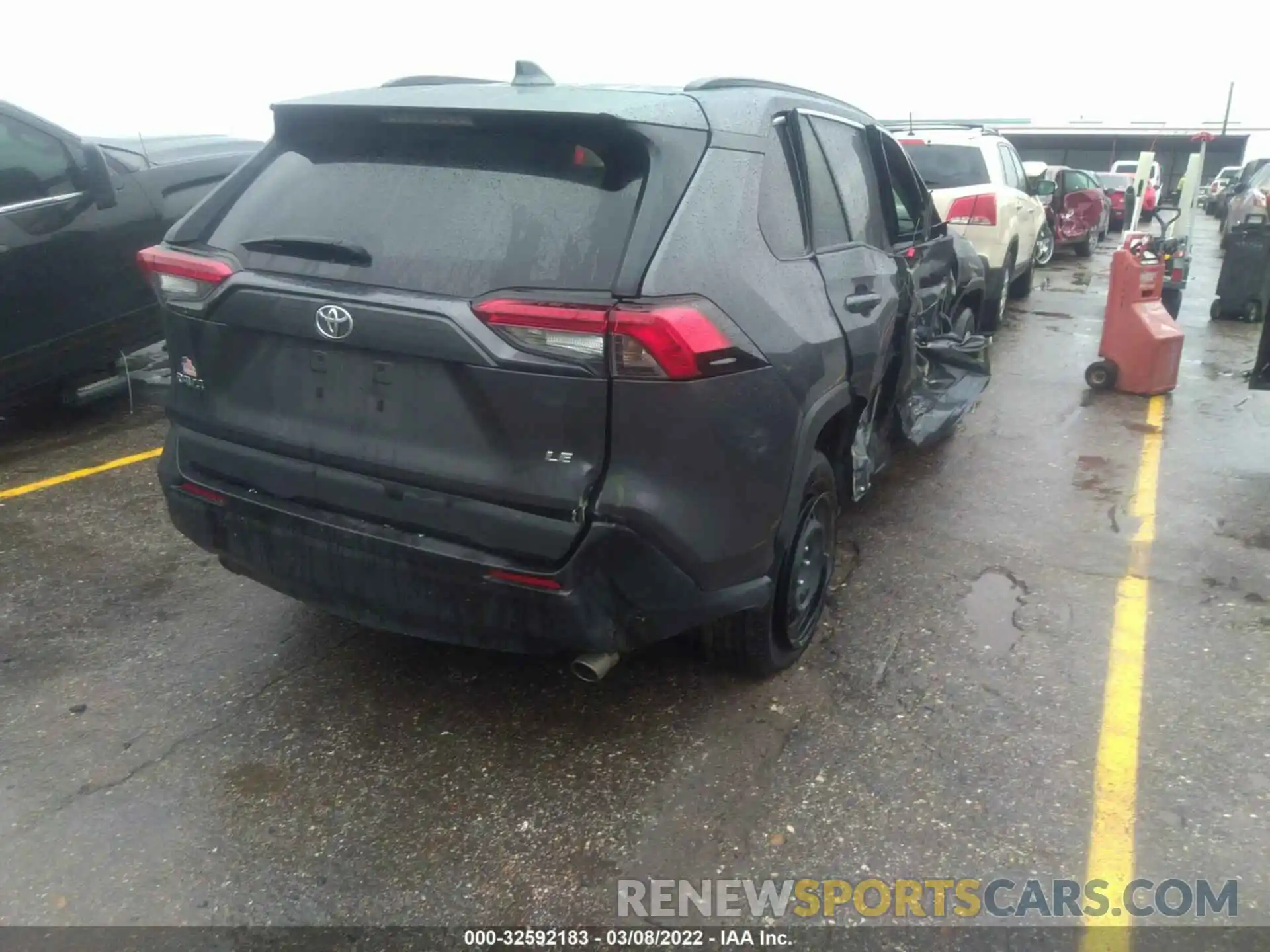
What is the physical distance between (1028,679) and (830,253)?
1.65 m

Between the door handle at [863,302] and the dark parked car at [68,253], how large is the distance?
15.3 ft

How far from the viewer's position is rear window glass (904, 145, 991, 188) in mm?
9797

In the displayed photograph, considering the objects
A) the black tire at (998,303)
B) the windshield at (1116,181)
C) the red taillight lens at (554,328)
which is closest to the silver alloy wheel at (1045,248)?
the black tire at (998,303)

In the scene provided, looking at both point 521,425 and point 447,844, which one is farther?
point 447,844

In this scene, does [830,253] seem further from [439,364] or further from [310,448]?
[310,448]

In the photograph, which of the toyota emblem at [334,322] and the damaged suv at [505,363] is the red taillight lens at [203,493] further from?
the toyota emblem at [334,322]

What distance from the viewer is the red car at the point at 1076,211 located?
15.7m

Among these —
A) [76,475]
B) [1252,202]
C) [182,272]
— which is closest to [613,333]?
[182,272]

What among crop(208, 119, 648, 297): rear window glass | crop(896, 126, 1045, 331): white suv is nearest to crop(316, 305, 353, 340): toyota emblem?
crop(208, 119, 648, 297): rear window glass

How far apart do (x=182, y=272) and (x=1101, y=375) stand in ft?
20.9

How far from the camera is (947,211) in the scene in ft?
31.3

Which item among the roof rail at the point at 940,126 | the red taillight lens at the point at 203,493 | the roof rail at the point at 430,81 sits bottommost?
the red taillight lens at the point at 203,493

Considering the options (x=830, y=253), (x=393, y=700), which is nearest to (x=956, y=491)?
(x=830, y=253)

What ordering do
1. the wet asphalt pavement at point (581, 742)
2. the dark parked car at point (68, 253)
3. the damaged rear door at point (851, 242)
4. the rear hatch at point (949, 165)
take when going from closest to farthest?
the wet asphalt pavement at point (581, 742) → the damaged rear door at point (851, 242) → the dark parked car at point (68, 253) → the rear hatch at point (949, 165)
